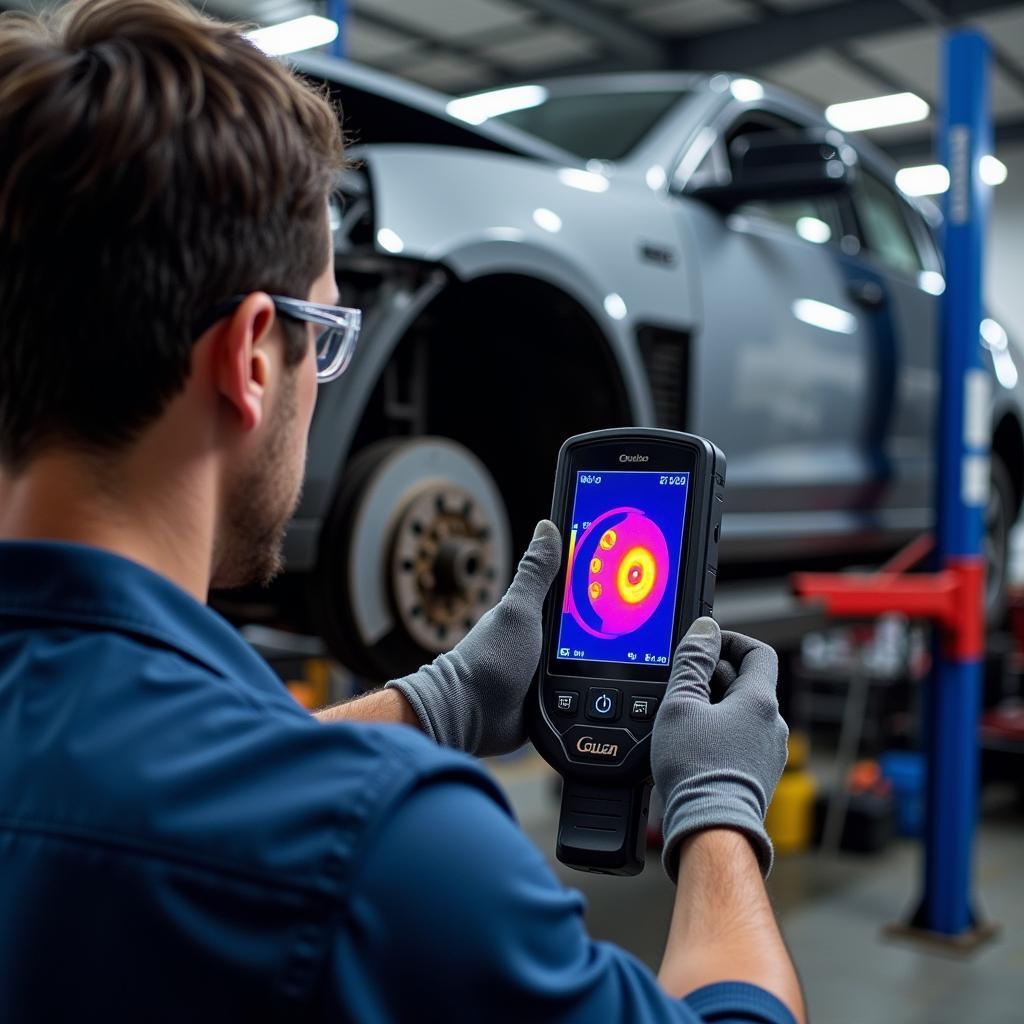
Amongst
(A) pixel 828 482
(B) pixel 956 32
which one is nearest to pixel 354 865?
(A) pixel 828 482

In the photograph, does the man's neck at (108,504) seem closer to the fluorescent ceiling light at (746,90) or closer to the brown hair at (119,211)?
the brown hair at (119,211)

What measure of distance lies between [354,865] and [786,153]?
210cm

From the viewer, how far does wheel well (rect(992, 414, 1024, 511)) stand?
12.8ft

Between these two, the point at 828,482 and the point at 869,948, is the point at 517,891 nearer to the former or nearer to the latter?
the point at 828,482

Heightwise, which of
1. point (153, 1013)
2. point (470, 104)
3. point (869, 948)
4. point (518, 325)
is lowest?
point (869, 948)

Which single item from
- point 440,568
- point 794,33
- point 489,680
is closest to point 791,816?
point 440,568

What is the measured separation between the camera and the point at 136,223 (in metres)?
0.52

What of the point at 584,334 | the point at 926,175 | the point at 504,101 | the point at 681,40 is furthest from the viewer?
the point at 926,175

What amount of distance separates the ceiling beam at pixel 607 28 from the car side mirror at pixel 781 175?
5.08 metres

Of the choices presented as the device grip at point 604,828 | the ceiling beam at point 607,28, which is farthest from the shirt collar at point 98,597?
the ceiling beam at point 607,28

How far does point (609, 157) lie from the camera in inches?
97.4

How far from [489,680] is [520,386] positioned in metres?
1.38

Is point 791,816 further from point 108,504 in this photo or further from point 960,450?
point 108,504

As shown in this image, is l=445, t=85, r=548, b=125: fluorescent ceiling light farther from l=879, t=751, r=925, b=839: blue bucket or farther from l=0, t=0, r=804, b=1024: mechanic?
l=879, t=751, r=925, b=839: blue bucket
